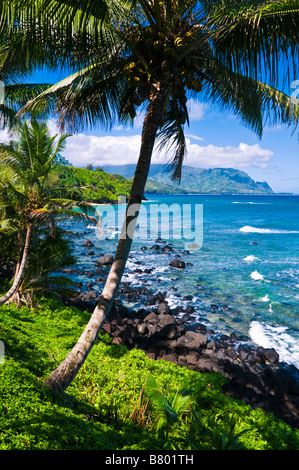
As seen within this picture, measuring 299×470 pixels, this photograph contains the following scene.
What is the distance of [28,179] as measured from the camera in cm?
757

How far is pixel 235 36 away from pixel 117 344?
28.3 ft

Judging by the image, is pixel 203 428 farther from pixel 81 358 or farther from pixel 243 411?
pixel 81 358

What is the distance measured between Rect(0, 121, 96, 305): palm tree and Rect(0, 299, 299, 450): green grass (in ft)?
7.01

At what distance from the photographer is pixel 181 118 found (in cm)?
633

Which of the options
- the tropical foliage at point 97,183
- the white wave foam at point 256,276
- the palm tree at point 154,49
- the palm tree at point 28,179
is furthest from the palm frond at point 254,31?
the tropical foliage at point 97,183

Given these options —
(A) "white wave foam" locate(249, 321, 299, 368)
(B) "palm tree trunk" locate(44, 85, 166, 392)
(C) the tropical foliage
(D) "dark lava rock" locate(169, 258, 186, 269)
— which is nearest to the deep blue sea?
(A) "white wave foam" locate(249, 321, 299, 368)

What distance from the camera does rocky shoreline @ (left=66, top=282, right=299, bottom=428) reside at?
25.2 ft

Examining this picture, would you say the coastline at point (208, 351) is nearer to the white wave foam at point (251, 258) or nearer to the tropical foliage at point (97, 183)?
the white wave foam at point (251, 258)

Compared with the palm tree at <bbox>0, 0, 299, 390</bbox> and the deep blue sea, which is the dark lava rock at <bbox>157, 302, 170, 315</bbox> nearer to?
the deep blue sea

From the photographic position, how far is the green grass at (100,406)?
3.61 metres

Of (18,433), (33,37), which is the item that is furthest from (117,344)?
(33,37)

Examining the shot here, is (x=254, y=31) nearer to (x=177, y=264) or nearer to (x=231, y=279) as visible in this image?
(x=231, y=279)

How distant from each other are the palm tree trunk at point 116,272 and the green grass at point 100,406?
39 centimetres

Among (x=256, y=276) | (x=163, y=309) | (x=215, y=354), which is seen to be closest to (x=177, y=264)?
(x=256, y=276)
